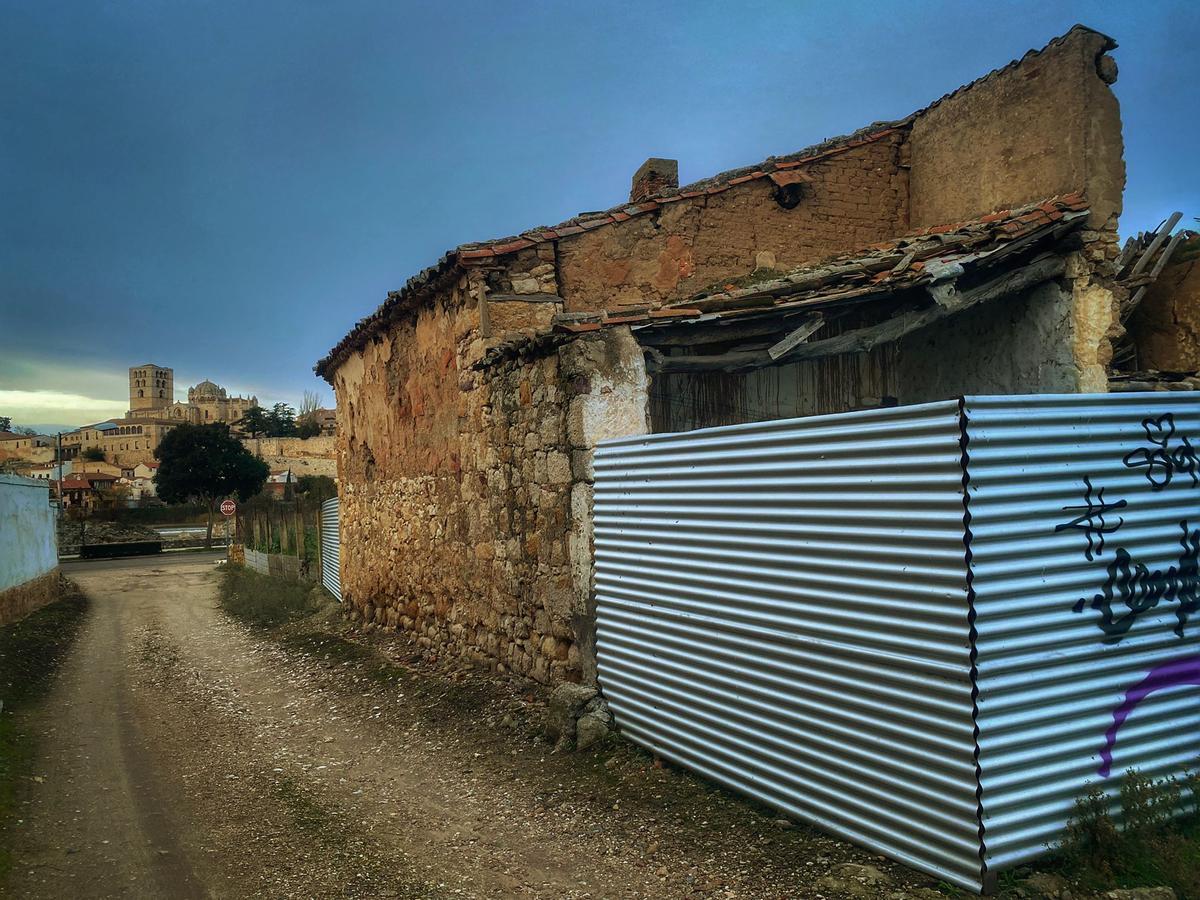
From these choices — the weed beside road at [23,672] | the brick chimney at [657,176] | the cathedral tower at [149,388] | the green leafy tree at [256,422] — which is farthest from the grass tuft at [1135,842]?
the cathedral tower at [149,388]

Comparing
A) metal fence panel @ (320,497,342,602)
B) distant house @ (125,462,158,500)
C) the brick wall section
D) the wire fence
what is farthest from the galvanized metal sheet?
distant house @ (125,462,158,500)

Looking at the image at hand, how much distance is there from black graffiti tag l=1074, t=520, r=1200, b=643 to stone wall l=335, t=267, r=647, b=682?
3503 mm

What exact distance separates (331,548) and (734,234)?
1049 centimetres

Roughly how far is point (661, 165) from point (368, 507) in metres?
6.49

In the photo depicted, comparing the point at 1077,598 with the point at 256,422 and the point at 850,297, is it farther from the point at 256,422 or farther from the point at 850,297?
the point at 256,422

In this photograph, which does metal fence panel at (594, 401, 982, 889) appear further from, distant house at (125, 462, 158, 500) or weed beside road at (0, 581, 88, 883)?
distant house at (125, 462, 158, 500)

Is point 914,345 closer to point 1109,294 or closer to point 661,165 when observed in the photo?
point 1109,294

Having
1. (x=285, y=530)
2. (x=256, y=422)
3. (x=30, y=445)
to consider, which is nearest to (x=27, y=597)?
(x=285, y=530)

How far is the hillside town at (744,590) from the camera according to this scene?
3.50m

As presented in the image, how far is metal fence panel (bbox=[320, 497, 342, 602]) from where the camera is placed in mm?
15086

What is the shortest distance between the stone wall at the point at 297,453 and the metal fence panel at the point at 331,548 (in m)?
54.8

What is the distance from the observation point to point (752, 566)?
4496 millimetres

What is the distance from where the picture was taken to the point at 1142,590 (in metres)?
3.71

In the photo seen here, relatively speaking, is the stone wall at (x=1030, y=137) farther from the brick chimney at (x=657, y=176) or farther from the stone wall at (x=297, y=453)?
the stone wall at (x=297, y=453)
